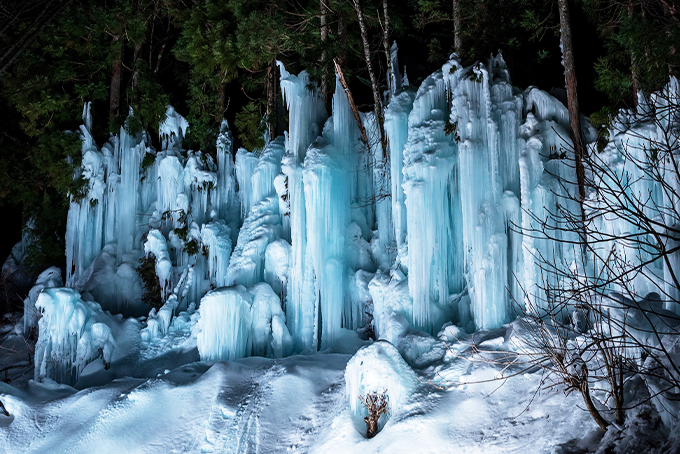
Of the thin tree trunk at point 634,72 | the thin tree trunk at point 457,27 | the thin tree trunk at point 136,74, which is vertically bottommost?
the thin tree trunk at point 634,72

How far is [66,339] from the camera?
1389 centimetres

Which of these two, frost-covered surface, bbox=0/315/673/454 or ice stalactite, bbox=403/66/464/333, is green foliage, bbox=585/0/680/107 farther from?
frost-covered surface, bbox=0/315/673/454

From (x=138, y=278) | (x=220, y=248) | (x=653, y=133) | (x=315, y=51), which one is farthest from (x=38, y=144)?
(x=653, y=133)

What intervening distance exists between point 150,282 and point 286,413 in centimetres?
775

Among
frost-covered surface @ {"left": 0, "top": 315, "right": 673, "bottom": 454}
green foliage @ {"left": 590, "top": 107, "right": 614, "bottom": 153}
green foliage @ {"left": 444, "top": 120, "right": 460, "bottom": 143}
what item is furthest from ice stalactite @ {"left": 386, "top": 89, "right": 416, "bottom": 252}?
green foliage @ {"left": 590, "top": 107, "right": 614, "bottom": 153}

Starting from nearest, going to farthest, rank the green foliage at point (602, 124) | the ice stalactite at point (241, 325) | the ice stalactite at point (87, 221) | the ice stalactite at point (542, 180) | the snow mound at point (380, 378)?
the snow mound at point (380, 378) → the ice stalactite at point (542, 180) → the green foliage at point (602, 124) → the ice stalactite at point (241, 325) → the ice stalactite at point (87, 221)

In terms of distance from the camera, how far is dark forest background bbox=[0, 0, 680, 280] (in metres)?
14.3

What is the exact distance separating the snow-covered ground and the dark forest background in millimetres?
7361

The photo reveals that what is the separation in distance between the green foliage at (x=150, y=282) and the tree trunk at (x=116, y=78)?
524 cm

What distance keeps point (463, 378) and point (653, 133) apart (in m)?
5.25

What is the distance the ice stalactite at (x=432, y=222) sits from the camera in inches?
447

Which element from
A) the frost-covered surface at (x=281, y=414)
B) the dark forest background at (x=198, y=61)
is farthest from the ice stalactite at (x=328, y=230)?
the dark forest background at (x=198, y=61)

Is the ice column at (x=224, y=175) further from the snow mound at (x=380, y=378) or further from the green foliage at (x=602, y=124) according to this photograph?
the green foliage at (x=602, y=124)

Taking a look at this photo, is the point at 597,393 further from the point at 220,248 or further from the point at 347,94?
the point at 220,248
